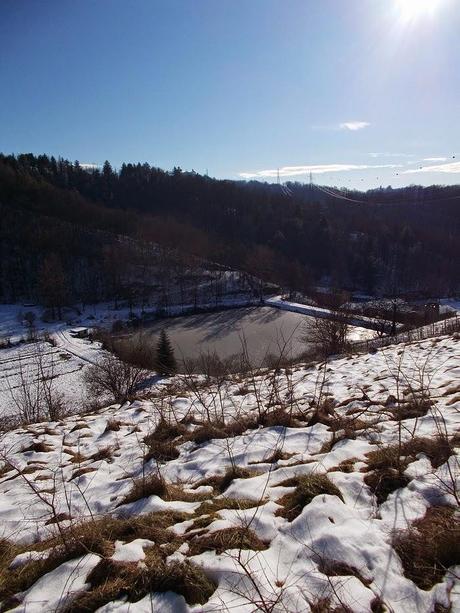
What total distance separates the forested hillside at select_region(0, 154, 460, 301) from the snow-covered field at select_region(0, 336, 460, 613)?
42.4 m

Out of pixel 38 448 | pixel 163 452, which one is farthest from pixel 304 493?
pixel 38 448

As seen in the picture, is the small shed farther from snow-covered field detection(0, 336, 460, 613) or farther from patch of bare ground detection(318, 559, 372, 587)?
patch of bare ground detection(318, 559, 372, 587)

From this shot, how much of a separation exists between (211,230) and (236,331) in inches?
1574

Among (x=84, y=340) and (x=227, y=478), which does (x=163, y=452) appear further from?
(x=84, y=340)

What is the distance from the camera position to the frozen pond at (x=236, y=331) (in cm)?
2878

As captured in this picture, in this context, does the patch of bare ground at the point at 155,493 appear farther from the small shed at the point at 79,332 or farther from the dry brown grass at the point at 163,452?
the small shed at the point at 79,332

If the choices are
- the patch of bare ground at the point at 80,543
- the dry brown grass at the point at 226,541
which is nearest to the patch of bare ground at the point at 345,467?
the dry brown grass at the point at 226,541

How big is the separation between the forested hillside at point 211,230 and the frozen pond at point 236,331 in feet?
38.4

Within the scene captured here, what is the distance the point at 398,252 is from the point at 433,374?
6467cm

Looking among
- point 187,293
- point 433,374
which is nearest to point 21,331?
point 187,293

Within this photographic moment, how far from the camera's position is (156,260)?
5472 centimetres

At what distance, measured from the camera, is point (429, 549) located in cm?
190

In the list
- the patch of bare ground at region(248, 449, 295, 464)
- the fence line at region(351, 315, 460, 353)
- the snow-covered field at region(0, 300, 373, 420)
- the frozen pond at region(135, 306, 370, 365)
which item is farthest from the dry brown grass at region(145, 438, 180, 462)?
the frozen pond at region(135, 306, 370, 365)

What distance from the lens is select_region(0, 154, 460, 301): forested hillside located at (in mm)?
51875
